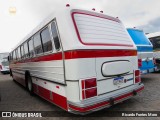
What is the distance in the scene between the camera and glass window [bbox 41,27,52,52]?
13.6 feet

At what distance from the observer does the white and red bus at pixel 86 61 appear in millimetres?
3141

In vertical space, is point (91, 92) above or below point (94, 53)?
below

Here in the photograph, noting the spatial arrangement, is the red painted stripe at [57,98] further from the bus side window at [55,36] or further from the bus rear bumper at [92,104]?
the bus side window at [55,36]

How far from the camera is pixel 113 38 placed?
4082mm

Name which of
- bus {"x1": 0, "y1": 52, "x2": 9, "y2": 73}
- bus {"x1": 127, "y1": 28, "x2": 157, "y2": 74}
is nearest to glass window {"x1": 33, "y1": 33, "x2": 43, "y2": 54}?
bus {"x1": 127, "y1": 28, "x2": 157, "y2": 74}

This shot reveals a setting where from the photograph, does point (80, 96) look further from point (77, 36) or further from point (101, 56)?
point (77, 36)

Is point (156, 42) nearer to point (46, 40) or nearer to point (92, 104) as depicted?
point (46, 40)

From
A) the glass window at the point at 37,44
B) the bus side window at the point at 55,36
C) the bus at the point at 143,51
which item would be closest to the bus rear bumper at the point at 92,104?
the bus side window at the point at 55,36

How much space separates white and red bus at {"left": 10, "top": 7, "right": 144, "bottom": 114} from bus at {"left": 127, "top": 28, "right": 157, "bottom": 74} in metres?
2.64

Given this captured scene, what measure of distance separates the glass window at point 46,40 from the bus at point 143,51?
4.19 metres

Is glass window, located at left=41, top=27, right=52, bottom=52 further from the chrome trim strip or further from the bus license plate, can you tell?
the bus license plate

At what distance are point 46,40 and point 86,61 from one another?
→ 65.3 inches

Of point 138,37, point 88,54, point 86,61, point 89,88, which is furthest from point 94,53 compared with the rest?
point 138,37

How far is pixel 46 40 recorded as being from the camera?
437 centimetres
